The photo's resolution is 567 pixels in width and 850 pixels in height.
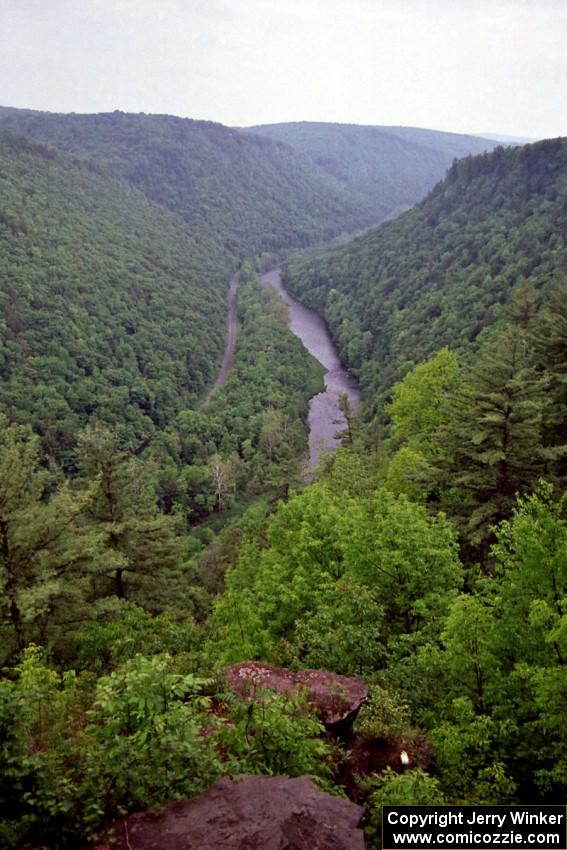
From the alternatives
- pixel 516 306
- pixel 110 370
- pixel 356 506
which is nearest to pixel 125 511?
pixel 356 506

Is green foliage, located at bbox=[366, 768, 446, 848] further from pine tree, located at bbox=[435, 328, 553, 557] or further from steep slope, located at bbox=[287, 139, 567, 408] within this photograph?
steep slope, located at bbox=[287, 139, 567, 408]

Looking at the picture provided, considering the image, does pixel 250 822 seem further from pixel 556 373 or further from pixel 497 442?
pixel 556 373

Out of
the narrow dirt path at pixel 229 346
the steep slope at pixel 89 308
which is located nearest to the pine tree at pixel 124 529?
the steep slope at pixel 89 308

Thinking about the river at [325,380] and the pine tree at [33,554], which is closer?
the pine tree at [33,554]

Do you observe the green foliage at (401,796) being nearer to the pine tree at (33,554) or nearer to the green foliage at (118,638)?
the green foliage at (118,638)

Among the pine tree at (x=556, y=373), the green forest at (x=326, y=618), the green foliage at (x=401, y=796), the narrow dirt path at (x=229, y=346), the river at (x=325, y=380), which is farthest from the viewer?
the narrow dirt path at (x=229, y=346)

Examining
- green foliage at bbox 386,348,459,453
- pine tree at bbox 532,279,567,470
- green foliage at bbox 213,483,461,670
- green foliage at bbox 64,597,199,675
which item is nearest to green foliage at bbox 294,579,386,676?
green foliage at bbox 213,483,461,670

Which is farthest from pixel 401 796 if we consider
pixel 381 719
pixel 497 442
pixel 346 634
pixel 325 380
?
pixel 325 380
